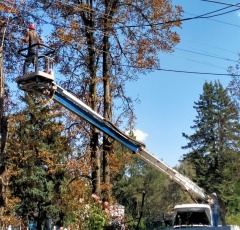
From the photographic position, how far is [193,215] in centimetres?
1847

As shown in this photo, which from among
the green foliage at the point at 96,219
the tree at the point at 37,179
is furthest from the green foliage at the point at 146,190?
the green foliage at the point at 96,219

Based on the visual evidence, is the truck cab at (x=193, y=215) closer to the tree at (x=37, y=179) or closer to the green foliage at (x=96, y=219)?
the green foliage at (x=96, y=219)

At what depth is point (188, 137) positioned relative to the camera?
67688 mm

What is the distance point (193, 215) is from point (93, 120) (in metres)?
7.00

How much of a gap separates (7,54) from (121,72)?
4.87 meters

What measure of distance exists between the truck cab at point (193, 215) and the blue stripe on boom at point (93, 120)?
519 cm

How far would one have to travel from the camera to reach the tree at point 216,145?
5981 centimetres

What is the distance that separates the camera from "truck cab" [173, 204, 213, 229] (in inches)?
709

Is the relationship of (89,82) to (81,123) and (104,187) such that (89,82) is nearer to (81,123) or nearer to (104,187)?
(81,123)

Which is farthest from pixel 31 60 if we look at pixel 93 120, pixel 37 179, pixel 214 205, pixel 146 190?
pixel 146 190

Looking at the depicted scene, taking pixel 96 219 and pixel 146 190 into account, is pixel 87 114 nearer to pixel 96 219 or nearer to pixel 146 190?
pixel 96 219

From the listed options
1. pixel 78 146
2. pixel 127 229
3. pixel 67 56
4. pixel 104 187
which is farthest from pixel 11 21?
pixel 127 229

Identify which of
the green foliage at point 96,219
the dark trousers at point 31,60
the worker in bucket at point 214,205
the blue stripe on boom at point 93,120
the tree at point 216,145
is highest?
the tree at point 216,145

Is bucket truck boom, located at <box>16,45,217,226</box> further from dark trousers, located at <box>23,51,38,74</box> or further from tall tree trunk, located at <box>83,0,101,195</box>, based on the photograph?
tall tree trunk, located at <box>83,0,101,195</box>
